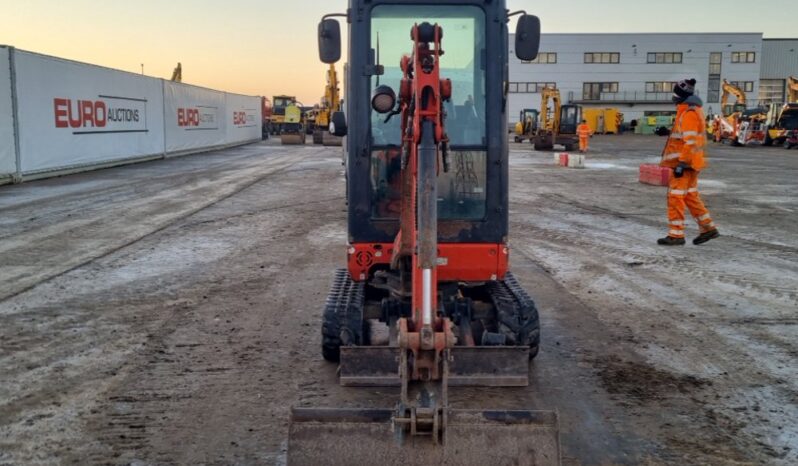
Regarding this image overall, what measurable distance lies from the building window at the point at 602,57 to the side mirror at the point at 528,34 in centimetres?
7448

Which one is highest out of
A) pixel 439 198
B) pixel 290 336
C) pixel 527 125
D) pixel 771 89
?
pixel 771 89

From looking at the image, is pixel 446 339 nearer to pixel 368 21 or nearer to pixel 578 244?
pixel 368 21

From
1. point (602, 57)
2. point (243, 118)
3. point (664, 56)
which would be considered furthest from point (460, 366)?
point (664, 56)

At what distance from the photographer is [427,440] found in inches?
139

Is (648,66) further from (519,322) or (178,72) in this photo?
(519,322)

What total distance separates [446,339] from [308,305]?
12.2ft

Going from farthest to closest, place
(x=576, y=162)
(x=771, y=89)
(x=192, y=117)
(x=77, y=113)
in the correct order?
(x=771, y=89)
(x=192, y=117)
(x=576, y=162)
(x=77, y=113)

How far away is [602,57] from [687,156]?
7043 centimetres

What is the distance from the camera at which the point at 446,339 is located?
3.74 m

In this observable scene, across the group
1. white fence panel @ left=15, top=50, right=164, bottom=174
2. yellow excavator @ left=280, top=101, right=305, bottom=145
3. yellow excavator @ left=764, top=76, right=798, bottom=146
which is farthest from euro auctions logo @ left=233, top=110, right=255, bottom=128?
yellow excavator @ left=764, top=76, right=798, bottom=146

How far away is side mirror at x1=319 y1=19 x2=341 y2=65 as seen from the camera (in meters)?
5.30

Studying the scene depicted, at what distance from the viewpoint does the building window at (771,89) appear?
7912 centimetres

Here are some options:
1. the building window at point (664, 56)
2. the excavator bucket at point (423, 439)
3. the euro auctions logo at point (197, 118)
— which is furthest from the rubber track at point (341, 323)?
the building window at point (664, 56)

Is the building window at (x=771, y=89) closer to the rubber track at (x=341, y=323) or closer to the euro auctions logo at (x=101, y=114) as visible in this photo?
the euro auctions logo at (x=101, y=114)
